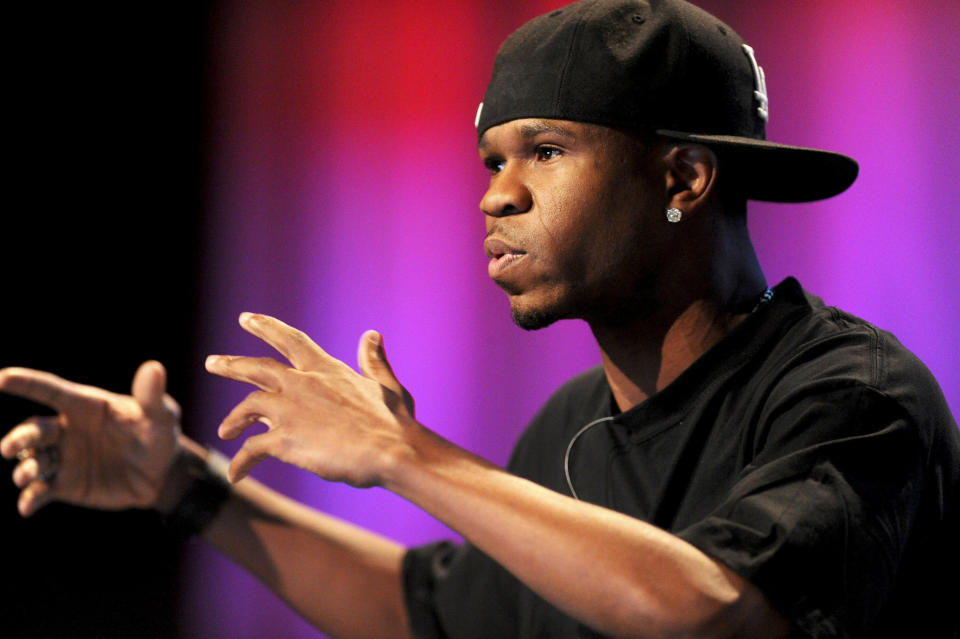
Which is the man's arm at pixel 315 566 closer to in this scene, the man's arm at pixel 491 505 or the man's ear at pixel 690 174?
the man's arm at pixel 491 505

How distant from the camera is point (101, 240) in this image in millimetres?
2168

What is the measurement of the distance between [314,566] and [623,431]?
68cm

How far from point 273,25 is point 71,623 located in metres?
1.51

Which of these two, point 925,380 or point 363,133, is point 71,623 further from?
point 925,380

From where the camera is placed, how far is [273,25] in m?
2.23

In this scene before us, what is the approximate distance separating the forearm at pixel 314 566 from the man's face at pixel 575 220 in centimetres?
67

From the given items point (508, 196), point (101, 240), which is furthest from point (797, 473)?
point (101, 240)

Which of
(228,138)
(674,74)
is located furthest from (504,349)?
(674,74)

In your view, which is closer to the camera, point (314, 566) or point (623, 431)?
point (623, 431)

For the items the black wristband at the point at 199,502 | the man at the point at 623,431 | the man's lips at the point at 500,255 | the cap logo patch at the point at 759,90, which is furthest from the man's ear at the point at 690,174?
the black wristband at the point at 199,502

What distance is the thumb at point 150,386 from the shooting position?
1548 millimetres

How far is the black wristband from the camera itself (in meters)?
1.69

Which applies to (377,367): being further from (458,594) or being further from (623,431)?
(458,594)

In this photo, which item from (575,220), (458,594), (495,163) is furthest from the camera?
(458,594)
